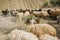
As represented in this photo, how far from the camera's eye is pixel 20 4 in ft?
143

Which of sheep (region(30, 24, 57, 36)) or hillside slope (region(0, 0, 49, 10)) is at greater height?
sheep (region(30, 24, 57, 36))

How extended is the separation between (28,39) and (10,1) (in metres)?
37.8

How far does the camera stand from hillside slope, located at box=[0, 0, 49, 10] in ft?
137

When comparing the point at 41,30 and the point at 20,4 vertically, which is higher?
the point at 41,30

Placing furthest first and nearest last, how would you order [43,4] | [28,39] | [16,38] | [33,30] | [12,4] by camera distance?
1. [12,4]
2. [43,4]
3. [33,30]
4. [16,38]
5. [28,39]

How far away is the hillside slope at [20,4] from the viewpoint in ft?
137

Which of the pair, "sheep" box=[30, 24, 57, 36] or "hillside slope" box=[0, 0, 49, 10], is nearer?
"sheep" box=[30, 24, 57, 36]

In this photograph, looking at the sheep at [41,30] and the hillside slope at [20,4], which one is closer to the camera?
the sheep at [41,30]

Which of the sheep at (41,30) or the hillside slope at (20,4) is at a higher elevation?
the sheep at (41,30)

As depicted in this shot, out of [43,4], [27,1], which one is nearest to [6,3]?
[27,1]

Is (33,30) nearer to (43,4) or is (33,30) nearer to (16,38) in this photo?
(16,38)

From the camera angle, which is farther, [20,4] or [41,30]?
[20,4]

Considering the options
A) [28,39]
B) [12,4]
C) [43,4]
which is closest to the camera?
[28,39]

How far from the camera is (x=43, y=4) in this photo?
40.9 meters
